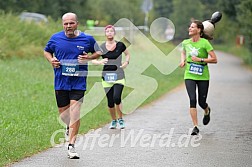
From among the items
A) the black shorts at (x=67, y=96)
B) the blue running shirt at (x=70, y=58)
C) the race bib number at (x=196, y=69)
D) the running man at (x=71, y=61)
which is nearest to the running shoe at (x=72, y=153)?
the running man at (x=71, y=61)

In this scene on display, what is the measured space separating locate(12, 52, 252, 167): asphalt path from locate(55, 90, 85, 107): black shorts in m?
0.75

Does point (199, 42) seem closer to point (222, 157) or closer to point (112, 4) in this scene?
point (222, 157)

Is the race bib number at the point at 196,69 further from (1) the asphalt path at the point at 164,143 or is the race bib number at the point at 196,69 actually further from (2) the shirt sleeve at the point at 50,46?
(2) the shirt sleeve at the point at 50,46

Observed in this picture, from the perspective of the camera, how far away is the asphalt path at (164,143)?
31.8ft

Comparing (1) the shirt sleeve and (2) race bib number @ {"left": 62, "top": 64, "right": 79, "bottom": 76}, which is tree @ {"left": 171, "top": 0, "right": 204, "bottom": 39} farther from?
(2) race bib number @ {"left": 62, "top": 64, "right": 79, "bottom": 76}

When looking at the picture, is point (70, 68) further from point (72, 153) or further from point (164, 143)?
point (164, 143)

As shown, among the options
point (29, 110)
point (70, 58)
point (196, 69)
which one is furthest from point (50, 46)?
point (29, 110)

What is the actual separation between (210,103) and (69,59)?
1014 centimetres

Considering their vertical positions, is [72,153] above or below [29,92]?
above

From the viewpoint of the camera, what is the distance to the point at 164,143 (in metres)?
11.5

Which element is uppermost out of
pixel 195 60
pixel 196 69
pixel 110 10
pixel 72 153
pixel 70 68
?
pixel 70 68

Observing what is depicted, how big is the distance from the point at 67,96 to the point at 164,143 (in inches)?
82.0

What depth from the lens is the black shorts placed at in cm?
1012

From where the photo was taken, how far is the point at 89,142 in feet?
37.5
